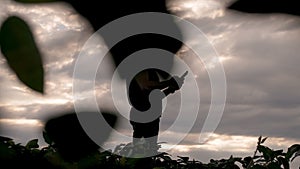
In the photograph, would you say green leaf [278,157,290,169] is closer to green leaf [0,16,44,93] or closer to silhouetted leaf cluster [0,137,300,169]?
silhouetted leaf cluster [0,137,300,169]

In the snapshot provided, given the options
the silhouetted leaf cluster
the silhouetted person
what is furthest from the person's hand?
the silhouetted leaf cluster

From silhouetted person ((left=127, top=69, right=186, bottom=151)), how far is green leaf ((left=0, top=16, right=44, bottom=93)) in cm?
27

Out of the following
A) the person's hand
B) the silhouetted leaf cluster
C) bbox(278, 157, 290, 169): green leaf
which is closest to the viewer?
the silhouetted leaf cluster

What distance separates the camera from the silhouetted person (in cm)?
69

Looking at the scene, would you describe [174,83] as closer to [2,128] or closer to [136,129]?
[136,129]

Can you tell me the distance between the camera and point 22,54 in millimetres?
412

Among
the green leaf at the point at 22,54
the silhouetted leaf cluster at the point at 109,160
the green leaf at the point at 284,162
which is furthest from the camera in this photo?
the green leaf at the point at 284,162

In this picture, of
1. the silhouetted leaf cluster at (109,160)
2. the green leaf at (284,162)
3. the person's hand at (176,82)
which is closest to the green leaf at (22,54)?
the silhouetted leaf cluster at (109,160)

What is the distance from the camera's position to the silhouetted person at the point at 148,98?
0.69 m

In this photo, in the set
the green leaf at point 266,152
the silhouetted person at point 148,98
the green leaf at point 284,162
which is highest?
the silhouetted person at point 148,98

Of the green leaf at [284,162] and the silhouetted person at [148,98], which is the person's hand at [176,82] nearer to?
the silhouetted person at [148,98]

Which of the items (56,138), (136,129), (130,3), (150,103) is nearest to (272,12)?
(130,3)

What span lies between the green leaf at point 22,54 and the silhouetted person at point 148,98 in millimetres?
271

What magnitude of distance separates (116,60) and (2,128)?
196 millimetres
